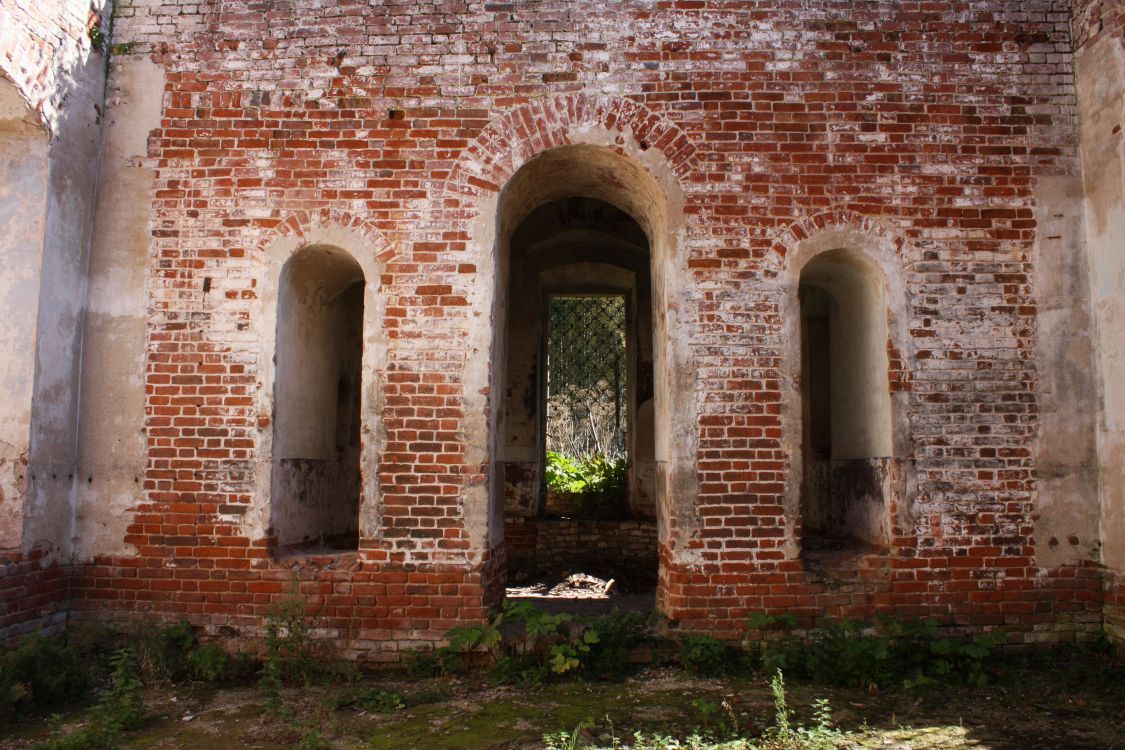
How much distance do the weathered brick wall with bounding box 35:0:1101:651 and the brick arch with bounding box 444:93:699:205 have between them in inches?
0.6

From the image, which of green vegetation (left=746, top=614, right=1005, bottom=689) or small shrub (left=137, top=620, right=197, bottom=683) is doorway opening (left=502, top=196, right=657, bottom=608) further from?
small shrub (left=137, top=620, right=197, bottom=683)

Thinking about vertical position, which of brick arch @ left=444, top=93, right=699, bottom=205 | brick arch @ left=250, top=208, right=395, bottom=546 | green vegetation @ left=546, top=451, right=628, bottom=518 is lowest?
green vegetation @ left=546, top=451, right=628, bottom=518

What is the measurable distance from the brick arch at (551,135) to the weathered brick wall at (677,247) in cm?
2

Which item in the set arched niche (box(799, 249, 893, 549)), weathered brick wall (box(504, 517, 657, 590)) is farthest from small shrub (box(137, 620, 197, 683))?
arched niche (box(799, 249, 893, 549))

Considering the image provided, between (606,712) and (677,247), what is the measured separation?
312 centimetres

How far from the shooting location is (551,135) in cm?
570

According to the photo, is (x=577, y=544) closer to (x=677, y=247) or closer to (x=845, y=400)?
(x=845, y=400)

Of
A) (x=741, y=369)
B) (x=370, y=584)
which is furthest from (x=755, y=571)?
(x=370, y=584)

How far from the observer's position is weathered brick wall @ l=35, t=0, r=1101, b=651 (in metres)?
5.40

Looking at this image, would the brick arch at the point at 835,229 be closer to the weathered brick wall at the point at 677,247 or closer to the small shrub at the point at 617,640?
the weathered brick wall at the point at 677,247

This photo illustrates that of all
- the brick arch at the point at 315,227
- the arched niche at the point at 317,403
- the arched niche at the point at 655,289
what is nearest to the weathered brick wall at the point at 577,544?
the arched niche at the point at 317,403

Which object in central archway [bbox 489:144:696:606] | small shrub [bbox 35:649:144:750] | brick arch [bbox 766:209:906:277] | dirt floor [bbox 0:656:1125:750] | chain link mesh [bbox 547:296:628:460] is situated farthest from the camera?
chain link mesh [bbox 547:296:628:460]

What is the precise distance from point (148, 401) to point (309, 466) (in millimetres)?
1285

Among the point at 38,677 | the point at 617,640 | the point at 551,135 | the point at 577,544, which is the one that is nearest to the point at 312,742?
the point at 38,677
